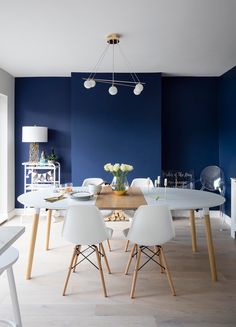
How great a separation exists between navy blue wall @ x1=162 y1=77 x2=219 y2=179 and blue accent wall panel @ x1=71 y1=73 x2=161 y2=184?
402 millimetres

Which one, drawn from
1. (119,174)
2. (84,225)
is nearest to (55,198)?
(84,225)

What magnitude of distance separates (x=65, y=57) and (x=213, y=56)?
6.84ft

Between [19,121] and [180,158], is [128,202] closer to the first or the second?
[180,158]

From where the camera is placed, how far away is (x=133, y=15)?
2916 millimetres

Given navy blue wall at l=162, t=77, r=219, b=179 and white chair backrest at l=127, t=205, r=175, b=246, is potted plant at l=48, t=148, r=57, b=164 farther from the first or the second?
white chair backrest at l=127, t=205, r=175, b=246

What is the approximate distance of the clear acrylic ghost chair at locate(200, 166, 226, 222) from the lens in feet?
16.8

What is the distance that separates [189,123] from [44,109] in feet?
8.82

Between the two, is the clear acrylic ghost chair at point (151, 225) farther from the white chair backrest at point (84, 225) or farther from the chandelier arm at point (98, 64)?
the chandelier arm at point (98, 64)

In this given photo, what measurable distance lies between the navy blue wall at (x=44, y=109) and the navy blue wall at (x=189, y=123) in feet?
6.02

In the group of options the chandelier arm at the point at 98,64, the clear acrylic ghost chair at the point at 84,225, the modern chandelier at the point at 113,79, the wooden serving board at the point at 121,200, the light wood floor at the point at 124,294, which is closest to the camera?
the light wood floor at the point at 124,294

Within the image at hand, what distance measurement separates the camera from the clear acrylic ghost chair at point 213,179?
5.11 metres

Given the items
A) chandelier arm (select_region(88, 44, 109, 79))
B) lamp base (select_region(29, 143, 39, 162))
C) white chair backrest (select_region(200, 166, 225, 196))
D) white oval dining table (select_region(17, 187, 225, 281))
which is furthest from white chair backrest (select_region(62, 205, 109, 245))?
lamp base (select_region(29, 143, 39, 162))

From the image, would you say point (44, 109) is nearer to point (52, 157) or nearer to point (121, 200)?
point (52, 157)

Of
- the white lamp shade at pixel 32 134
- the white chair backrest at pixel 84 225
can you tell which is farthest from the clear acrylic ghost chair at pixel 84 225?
the white lamp shade at pixel 32 134
